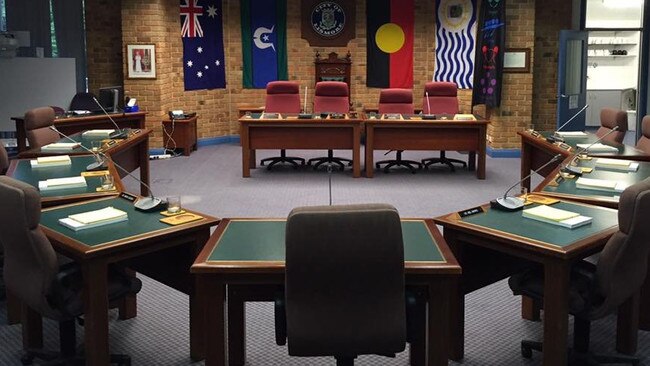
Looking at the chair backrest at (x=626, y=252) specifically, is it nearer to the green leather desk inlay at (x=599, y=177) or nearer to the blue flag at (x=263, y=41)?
the green leather desk inlay at (x=599, y=177)

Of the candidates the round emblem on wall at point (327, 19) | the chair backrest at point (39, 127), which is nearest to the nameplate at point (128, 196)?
the chair backrest at point (39, 127)

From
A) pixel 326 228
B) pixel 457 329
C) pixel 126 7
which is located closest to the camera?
pixel 326 228

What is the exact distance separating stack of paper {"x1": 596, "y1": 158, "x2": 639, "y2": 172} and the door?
212 inches

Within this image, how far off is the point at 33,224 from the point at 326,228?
4.61 feet

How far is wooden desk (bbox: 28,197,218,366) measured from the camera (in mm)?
3459

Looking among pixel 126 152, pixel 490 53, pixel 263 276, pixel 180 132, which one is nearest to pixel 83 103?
pixel 180 132

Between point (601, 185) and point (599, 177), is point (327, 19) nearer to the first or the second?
point (599, 177)

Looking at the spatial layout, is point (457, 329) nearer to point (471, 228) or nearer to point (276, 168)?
point (471, 228)

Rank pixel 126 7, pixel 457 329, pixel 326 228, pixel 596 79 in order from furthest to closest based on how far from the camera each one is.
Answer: pixel 596 79 → pixel 126 7 → pixel 457 329 → pixel 326 228

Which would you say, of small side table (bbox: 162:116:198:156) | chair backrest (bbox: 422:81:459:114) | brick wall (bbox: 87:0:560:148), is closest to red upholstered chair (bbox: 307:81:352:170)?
chair backrest (bbox: 422:81:459:114)

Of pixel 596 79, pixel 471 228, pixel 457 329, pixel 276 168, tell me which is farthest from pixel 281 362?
pixel 596 79

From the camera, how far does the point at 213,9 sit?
1211 centimetres

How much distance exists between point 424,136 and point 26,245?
20.8 ft

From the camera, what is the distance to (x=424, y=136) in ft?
30.0
